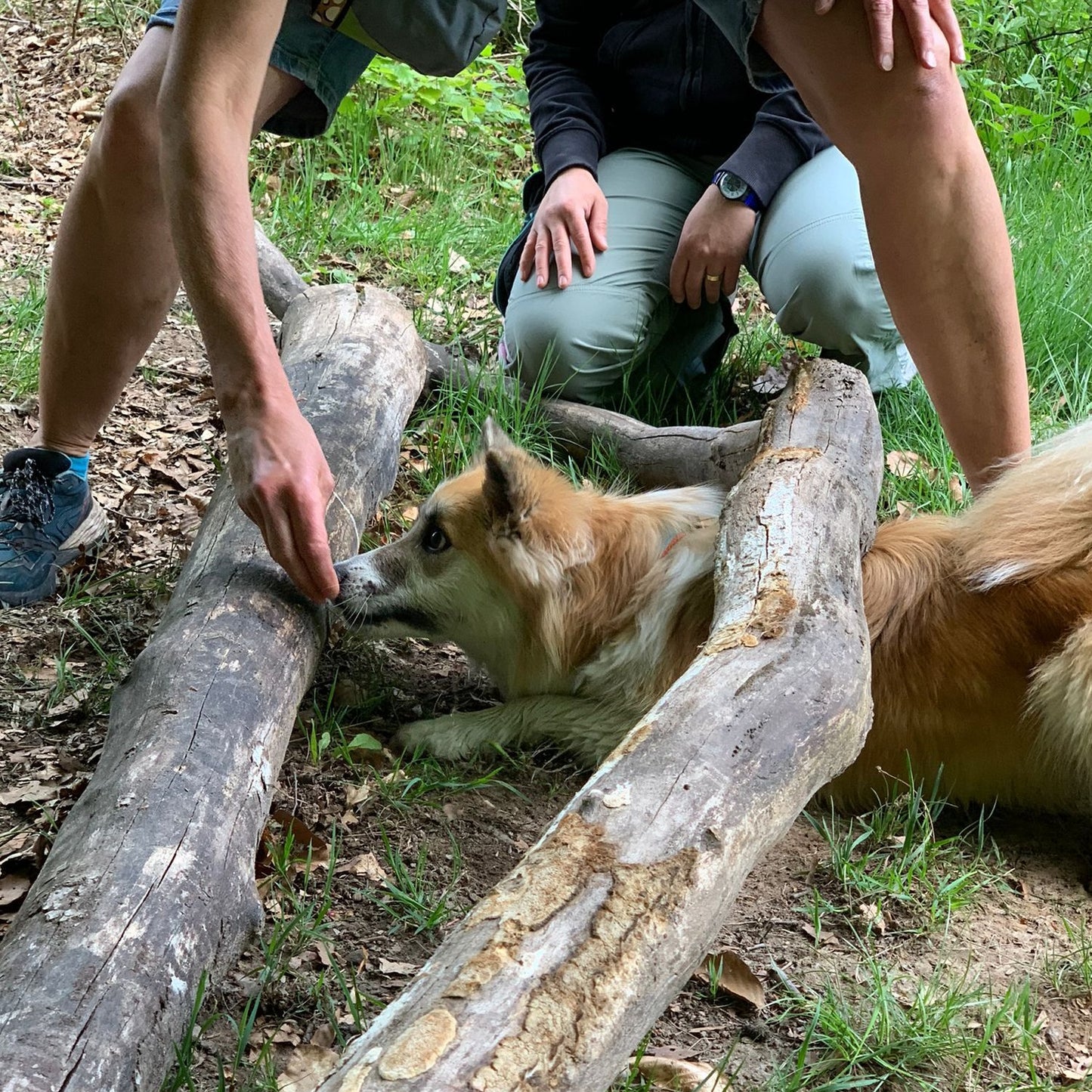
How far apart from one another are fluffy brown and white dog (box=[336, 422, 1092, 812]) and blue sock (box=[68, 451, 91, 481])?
99 cm

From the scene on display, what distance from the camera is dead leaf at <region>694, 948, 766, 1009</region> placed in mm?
2021

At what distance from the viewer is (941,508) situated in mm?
3533

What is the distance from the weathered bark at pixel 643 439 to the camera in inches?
139

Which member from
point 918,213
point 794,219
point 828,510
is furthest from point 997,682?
point 794,219

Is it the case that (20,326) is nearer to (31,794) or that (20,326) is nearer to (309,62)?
(309,62)

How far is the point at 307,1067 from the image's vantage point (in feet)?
5.94

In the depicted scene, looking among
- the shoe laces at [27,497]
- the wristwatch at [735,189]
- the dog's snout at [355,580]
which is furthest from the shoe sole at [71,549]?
the wristwatch at [735,189]

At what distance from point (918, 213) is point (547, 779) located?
5.24 ft

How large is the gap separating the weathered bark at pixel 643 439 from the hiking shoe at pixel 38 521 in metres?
1.41

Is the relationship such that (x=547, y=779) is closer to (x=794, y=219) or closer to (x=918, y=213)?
(x=918, y=213)

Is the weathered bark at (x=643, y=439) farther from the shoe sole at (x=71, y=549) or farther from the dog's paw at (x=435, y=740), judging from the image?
the shoe sole at (x=71, y=549)

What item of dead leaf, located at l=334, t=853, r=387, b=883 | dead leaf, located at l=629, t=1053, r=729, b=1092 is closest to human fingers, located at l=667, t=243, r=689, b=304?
dead leaf, located at l=334, t=853, r=387, b=883

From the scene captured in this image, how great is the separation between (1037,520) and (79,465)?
265 cm

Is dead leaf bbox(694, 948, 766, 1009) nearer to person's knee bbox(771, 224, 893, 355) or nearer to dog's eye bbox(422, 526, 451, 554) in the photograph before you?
dog's eye bbox(422, 526, 451, 554)
